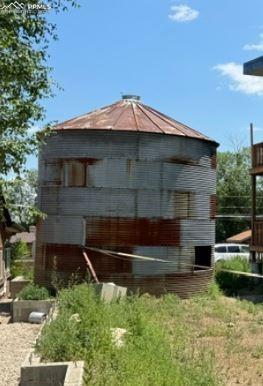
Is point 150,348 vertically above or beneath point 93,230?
beneath

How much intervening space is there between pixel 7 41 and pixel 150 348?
5.23 m

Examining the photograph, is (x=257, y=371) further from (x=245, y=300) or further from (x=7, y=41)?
(x=245, y=300)

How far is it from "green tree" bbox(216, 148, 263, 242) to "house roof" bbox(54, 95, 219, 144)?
3692cm

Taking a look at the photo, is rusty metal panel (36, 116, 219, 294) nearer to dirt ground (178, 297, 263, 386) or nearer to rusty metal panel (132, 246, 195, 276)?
rusty metal panel (132, 246, 195, 276)

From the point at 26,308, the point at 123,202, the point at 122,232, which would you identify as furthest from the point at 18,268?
the point at 26,308

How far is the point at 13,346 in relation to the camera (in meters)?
13.5

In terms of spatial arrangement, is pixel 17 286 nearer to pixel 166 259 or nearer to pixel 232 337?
pixel 166 259

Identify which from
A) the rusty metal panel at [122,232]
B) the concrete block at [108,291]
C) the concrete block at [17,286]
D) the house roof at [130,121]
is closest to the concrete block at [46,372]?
the concrete block at [108,291]

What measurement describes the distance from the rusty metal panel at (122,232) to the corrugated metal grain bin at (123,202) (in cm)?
4

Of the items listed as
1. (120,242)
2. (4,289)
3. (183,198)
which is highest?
(183,198)

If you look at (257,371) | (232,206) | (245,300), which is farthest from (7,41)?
(232,206)

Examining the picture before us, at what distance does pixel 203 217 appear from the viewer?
21.8m

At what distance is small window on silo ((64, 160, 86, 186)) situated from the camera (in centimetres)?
2027

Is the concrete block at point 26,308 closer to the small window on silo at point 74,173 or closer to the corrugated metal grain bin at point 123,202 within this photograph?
the corrugated metal grain bin at point 123,202
